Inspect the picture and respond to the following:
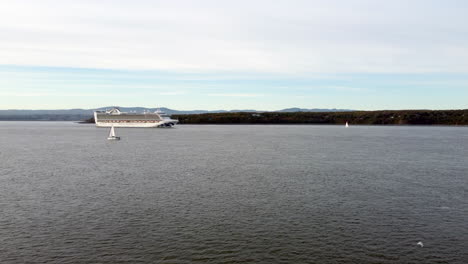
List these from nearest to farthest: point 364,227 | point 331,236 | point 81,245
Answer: point 81,245 → point 331,236 → point 364,227

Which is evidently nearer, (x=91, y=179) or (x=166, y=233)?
(x=166, y=233)

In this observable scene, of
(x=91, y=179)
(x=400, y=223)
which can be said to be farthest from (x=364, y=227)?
(x=91, y=179)

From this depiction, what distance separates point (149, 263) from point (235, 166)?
124ft

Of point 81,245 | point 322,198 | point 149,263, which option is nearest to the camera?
point 149,263

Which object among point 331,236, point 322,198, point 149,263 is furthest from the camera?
point 322,198

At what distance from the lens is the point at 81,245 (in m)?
24.3

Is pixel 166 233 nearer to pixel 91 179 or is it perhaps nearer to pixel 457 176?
pixel 91 179

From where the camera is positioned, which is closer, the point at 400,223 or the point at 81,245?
the point at 81,245

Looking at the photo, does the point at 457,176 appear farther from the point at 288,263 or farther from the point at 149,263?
the point at 149,263

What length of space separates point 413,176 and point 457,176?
5152mm

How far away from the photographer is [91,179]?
155 feet

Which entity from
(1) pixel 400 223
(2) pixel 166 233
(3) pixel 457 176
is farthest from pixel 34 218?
(3) pixel 457 176

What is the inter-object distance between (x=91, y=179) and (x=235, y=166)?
66.9 ft

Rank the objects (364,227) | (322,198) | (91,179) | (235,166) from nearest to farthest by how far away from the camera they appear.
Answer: (364,227) < (322,198) < (91,179) < (235,166)
